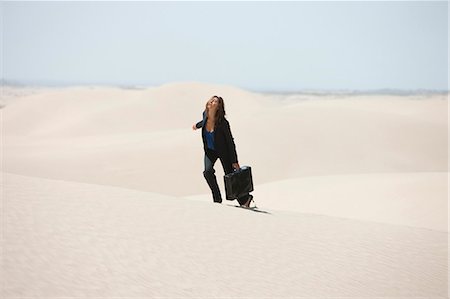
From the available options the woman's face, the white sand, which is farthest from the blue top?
the white sand

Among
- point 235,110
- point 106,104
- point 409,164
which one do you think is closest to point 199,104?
point 235,110

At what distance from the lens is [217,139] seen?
7.23 meters

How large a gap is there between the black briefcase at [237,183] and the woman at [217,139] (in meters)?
0.13

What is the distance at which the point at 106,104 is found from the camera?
52406mm

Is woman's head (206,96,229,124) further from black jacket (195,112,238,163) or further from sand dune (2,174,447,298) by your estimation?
sand dune (2,174,447,298)

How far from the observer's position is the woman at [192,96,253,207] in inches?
280

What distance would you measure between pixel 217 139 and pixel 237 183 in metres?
0.74

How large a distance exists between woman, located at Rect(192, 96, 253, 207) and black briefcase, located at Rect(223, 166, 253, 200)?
126 millimetres

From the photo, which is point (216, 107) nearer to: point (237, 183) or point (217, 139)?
point (217, 139)

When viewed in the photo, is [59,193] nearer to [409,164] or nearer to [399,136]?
[409,164]

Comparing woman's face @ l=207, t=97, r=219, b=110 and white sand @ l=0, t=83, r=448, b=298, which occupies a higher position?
woman's face @ l=207, t=97, r=219, b=110

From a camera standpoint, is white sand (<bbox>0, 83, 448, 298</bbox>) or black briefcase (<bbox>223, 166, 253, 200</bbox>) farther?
black briefcase (<bbox>223, 166, 253, 200</bbox>)

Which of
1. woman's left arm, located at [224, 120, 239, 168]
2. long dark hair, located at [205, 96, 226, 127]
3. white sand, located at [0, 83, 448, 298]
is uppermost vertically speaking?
long dark hair, located at [205, 96, 226, 127]

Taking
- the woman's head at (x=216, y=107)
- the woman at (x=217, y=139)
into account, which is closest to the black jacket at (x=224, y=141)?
the woman at (x=217, y=139)
